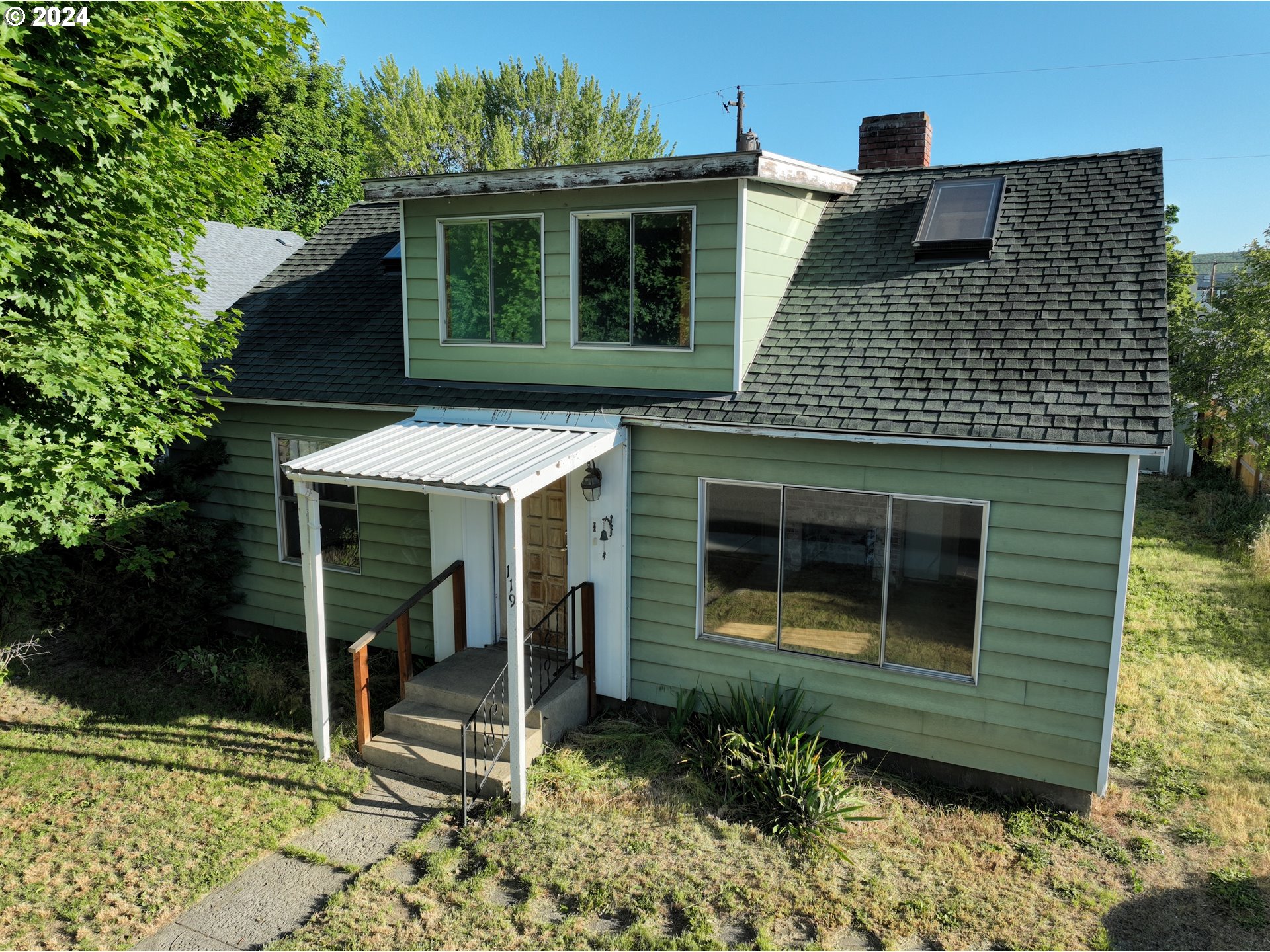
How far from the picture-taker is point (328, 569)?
9.43m

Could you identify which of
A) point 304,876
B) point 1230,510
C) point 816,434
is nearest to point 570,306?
point 816,434

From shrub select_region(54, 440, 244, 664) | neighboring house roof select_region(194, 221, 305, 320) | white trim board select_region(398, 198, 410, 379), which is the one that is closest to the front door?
white trim board select_region(398, 198, 410, 379)

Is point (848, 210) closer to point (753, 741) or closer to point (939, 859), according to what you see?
point (753, 741)

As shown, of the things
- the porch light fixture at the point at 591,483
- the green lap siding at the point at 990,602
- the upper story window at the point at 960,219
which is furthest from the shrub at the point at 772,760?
the upper story window at the point at 960,219

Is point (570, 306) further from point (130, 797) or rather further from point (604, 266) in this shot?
point (130, 797)

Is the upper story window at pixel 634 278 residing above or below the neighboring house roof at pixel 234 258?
below

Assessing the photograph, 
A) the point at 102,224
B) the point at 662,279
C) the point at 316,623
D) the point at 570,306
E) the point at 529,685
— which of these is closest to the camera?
the point at 102,224

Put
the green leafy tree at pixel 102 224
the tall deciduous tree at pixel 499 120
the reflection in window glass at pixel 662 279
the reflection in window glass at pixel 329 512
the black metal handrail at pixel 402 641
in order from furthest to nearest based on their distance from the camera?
the tall deciduous tree at pixel 499 120 → the reflection in window glass at pixel 329 512 → the reflection in window glass at pixel 662 279 → the black metal handrail at pixel 402 641 → the green leafy tree at pixel 102 224

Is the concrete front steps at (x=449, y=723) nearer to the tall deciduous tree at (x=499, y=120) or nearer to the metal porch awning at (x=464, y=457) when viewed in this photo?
the metal porch awning at (x=464, y=457)

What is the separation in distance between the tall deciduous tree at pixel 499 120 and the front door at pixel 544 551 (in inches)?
1208

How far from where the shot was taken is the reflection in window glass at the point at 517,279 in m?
7.96

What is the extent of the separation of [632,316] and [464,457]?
2.16 metres

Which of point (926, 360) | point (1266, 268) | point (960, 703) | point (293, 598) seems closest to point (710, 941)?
point (960, 703)

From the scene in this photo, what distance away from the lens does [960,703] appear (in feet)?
21.1
